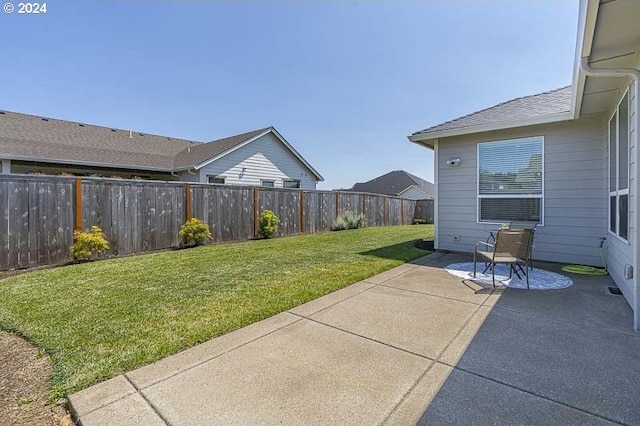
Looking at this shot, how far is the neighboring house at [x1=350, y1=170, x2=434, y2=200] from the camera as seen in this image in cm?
3197

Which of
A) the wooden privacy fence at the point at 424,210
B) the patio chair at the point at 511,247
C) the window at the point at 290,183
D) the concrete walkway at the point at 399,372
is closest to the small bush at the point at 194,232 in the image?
the concrete walkway at the point at 399,372

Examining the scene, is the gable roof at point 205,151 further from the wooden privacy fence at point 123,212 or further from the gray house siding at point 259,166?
the wooden privacy fence at point 123,212

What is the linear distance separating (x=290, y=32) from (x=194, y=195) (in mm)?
5731

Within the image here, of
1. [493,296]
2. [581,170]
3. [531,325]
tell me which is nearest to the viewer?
[531,325]

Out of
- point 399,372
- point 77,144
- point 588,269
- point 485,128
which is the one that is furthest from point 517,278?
point 77,144

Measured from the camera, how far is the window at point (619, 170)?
4.09 metres

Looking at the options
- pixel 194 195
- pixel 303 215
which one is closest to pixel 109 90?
pixel 194 195

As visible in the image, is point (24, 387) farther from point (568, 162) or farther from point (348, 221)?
point (348, 221)

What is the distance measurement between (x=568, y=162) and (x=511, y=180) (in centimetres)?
102

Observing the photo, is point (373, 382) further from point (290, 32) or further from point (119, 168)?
point (119, 168)

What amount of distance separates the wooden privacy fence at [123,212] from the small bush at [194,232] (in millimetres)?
212

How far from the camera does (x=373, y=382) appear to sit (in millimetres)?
2193

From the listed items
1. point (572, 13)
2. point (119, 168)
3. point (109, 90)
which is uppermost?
point (109, 90)

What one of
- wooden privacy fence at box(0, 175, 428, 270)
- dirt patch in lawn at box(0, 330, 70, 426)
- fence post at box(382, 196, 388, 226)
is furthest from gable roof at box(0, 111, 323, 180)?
dirt patch in lawn at box(0, 330, 70, 426)
